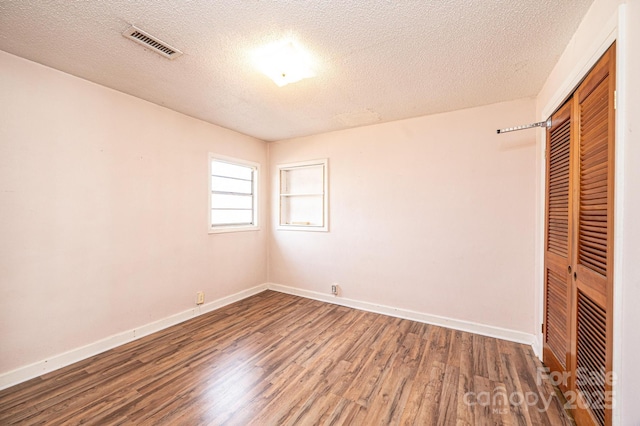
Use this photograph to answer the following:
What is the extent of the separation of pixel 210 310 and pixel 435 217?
3.20m

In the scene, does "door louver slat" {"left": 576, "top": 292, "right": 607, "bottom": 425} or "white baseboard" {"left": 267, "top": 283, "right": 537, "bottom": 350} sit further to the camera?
"white baseboard" {"left": 267, "top": 283, "right": 537, "bottom": 350}

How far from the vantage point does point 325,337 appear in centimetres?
276

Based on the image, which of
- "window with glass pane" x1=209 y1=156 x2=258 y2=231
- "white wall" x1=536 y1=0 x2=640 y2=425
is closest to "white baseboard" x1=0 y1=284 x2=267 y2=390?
"window with glass pane" x1=209 y1=156 x2=258 y2=231

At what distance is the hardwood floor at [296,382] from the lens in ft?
5.51

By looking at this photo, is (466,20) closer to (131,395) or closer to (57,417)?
(131,395)

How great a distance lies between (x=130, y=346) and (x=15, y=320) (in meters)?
0.89

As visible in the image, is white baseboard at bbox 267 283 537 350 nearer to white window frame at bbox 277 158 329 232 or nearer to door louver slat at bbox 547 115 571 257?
Answer: white window frame at bbox 277 158 329 232

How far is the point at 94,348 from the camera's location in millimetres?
2381

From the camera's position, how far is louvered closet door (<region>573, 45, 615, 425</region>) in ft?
3.94

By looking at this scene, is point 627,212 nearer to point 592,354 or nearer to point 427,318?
point 592,354

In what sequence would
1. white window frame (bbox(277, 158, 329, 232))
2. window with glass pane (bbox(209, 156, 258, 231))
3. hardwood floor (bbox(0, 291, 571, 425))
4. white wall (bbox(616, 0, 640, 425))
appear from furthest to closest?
white window frame (bbox(277, 158, 329, 232)) → window with glass pane (bbox(209, 156, 258, 231)) → hardwood floor (bbox(0, 291, 571, 425)) → white wall (bbox(616, 0, 640, 425))

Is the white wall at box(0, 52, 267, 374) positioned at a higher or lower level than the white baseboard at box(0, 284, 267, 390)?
higher

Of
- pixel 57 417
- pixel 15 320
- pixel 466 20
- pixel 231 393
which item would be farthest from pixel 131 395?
pixel 466 20

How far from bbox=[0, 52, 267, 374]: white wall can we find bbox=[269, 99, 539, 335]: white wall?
1.76 meters
